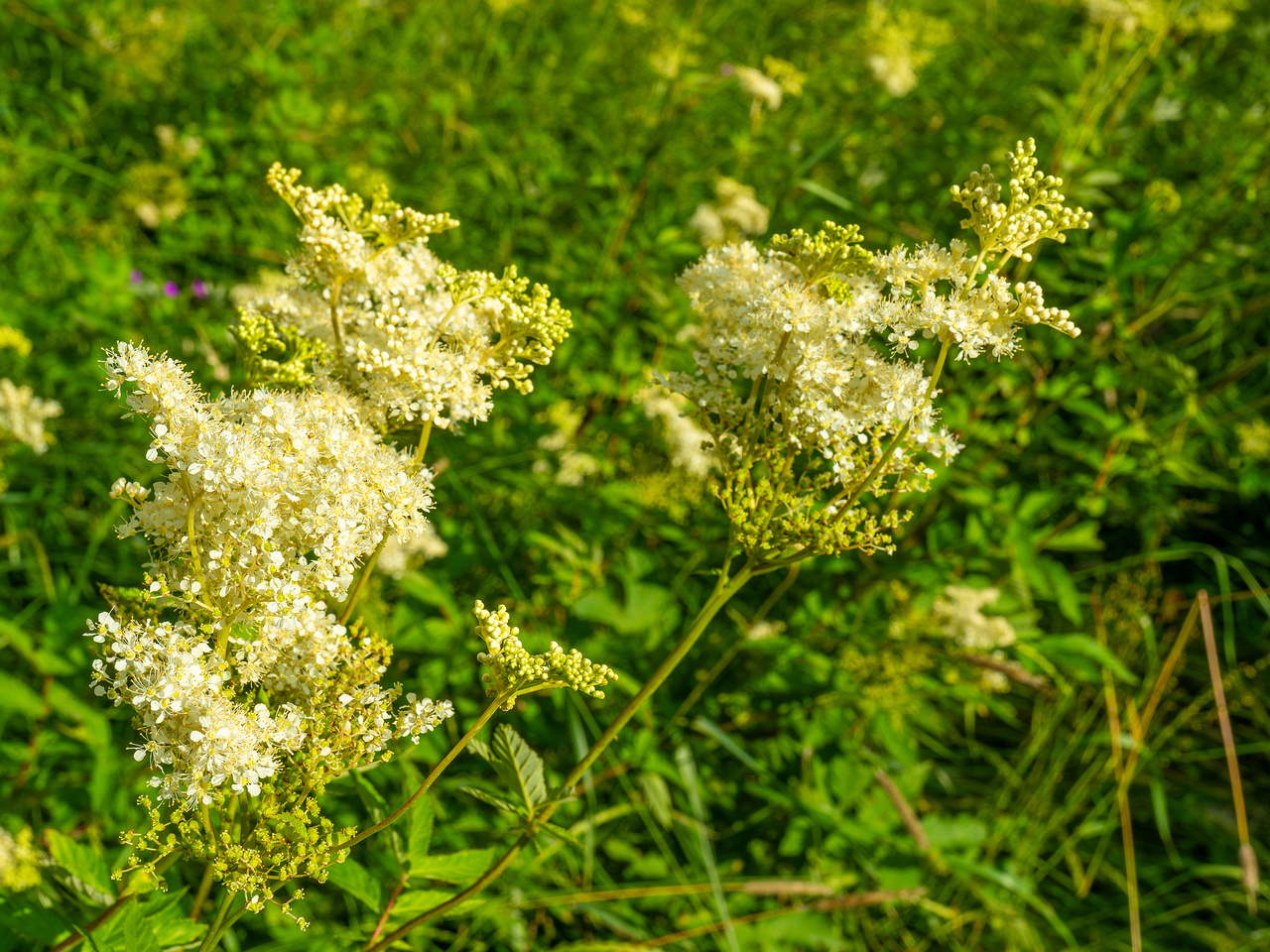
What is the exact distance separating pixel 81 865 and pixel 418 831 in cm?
67

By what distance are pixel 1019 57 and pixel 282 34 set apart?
4.32 m

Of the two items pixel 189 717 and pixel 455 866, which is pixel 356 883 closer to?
pixel 455 866

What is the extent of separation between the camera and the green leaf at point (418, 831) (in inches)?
71.4

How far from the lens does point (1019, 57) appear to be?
523cm

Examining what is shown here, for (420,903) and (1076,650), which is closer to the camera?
(420,903)

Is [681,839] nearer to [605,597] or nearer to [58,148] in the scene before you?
[605,597]

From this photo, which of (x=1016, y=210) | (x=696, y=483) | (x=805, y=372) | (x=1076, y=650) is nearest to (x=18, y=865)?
(x=805, y=372)

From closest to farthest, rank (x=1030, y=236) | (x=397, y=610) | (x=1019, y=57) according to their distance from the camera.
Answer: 1. (x=1030, y=236)
2. (x=397, y=610)
3. (x=1019, y=57)

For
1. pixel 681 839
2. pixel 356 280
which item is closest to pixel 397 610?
pixel 681 839

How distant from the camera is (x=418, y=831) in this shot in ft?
6.01

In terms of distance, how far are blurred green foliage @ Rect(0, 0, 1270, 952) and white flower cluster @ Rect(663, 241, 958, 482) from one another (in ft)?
4.08

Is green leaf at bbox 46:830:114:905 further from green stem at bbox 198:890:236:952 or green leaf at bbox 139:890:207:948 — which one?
green stem at bbox 198:890:236:952

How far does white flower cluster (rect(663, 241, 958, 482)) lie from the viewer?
1.76 m

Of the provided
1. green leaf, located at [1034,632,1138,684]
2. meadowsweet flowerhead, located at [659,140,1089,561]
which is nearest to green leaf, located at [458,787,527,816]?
meadowsweet flowerhead, located at [659,140,1089,561]
